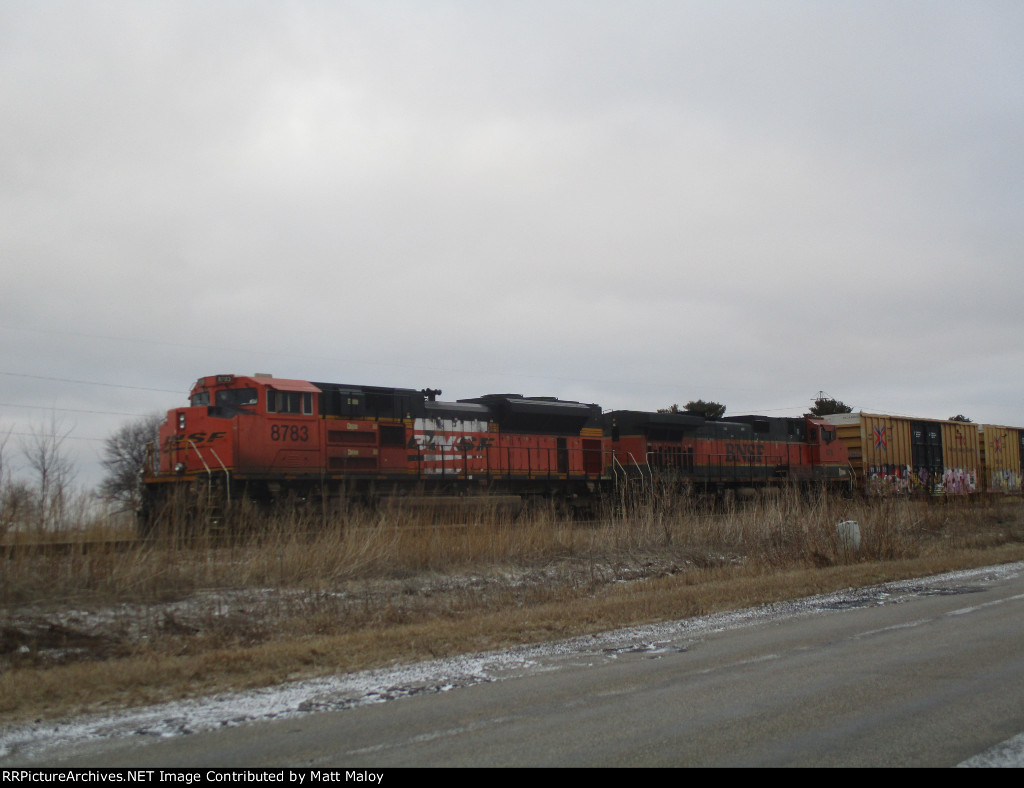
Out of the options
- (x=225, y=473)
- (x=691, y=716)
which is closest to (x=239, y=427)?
(x=225, y=473)

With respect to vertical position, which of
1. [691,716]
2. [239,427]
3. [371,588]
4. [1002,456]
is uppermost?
[239,427]

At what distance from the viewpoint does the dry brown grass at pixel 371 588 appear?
7.83 m

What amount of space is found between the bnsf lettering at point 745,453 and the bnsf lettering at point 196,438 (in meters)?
18.8

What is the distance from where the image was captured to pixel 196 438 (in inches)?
757

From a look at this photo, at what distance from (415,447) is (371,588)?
1000cm

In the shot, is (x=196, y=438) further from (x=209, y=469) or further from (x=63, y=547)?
(x=63, y=547)

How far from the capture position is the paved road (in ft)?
15.7

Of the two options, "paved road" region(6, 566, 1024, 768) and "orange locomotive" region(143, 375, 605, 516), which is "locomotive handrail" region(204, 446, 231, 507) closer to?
"orange locomotive" region(143, 375, 605, 516)

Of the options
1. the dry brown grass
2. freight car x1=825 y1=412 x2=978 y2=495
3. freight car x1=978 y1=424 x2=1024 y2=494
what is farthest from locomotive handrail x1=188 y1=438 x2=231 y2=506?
freight car x1=978 y1=424 x2=1024 y2=494
